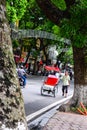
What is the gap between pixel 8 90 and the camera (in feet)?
10.4

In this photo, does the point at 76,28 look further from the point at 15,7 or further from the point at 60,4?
the point at 15,7

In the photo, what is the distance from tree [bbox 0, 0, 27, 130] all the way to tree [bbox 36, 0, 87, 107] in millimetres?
9609

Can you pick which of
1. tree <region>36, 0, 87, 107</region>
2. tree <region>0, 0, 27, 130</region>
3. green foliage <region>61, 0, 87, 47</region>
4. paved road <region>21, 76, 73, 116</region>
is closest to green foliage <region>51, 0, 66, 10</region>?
tree <region>36, 0, 87, 107</region>

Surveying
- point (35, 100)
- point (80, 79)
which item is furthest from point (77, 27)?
point (35, 100)

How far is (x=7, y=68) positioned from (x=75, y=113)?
1342 cm

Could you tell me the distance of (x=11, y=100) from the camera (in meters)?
3.14

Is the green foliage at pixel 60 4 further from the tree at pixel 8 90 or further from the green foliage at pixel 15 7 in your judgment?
the tree at pixel 8 90

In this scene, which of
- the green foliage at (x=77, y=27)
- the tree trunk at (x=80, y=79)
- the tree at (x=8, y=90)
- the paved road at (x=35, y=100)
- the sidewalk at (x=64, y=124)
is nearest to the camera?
the tree at (x=8, y=90)

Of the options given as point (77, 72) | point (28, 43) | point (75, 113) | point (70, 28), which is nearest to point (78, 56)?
point (77, 72)

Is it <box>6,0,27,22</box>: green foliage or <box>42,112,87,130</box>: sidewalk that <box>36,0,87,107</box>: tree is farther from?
<box>6,0,27,22</box>: green foliage

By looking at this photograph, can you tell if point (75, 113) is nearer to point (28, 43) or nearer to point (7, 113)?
point (7, 113)

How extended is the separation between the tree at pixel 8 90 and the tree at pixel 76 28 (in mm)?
9609

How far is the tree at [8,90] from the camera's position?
306 cm

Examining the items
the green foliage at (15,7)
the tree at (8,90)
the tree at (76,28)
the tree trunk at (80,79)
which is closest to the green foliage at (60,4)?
the tree at (76,28)
